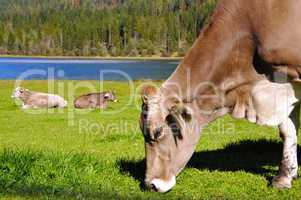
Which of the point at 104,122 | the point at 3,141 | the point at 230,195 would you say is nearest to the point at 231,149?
the point at 230,195

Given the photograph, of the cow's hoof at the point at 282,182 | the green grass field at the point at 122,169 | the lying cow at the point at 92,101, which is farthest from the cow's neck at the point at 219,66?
the lying cow at the point at 92,101

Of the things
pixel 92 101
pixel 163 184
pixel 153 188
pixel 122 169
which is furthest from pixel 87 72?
pixel 163 184

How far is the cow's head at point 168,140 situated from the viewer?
827cm

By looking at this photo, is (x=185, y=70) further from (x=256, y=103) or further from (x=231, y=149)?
(x=231, y=149)

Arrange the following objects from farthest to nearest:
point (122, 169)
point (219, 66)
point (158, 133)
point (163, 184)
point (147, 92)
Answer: point (122, 169)
point (219, 66)
point (163, 184)
point (158, 133)
point (147, 92)

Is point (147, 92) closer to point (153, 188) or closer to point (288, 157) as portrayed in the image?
point (153, 188)

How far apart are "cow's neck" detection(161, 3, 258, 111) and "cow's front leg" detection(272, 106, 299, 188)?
1.49 metres

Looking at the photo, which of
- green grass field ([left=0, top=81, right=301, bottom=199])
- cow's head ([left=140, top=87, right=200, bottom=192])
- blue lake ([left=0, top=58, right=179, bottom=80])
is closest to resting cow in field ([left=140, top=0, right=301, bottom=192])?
cow's head ([left=140, top=87, right=200, bottom=192])

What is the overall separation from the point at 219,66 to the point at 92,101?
65.9 feet

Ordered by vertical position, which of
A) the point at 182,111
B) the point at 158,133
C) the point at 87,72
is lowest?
the point at 158,133

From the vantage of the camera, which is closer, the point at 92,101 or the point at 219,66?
the point at 219,66

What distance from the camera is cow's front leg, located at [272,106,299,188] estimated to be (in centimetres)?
913

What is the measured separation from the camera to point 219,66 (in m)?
8.53

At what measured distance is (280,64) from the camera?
8133 mm
